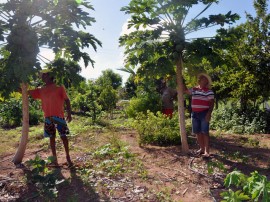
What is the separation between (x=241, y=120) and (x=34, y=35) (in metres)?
9.75

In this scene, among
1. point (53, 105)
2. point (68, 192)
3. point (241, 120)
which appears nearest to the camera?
point (68, 192)

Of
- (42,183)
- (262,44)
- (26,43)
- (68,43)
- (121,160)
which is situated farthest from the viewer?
(262,44)

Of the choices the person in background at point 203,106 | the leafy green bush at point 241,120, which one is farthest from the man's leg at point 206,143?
the leafy green bush at point 241,120

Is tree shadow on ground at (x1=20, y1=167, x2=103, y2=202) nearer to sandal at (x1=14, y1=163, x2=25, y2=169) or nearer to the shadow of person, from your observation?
the shadow of person

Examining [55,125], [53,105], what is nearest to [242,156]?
[55,125]

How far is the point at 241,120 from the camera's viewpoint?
12.2m

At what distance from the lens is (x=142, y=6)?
210 inches

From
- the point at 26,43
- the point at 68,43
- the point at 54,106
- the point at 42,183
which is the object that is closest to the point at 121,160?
the point at 54,106

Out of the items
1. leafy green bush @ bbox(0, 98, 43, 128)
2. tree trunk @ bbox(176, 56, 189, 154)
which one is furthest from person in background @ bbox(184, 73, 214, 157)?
leafy green bush @ bbox(0, 98, 43, 128)

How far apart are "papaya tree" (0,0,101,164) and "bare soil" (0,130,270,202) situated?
1.42m

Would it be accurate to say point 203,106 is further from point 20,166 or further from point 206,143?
point 20,166

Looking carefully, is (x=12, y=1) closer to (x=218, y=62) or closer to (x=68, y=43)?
(x=68, y=43)

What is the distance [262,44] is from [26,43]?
962 cm

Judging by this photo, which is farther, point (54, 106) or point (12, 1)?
point (54, 106)
